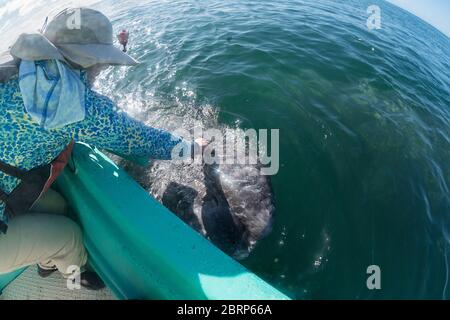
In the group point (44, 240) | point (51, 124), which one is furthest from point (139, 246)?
point (51, 124)

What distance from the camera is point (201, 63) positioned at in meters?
7.86

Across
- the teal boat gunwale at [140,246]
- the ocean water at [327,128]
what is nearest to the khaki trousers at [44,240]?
the teal boat gunwale at [140,246]

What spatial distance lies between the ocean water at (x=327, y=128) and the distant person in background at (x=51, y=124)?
206 cm

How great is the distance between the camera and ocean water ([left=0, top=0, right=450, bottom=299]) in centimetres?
404

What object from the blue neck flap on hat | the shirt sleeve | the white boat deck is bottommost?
the white boat deck

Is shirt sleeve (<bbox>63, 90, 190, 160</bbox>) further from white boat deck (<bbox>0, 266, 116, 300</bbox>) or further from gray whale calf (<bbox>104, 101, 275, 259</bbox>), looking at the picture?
white boat deck (<bbox>0, 266, 116, 300</bbox>)

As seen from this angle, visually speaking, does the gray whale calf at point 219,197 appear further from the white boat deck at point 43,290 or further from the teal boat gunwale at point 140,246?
the white boat deck at point 43,290

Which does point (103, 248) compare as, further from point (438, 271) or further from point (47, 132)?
point (438, 271)

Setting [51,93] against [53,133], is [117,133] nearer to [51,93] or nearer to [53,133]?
[53,133]

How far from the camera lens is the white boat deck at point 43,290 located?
335 centimetres

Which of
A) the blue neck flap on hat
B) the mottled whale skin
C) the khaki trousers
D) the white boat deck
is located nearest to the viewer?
the blue neck flap on hat

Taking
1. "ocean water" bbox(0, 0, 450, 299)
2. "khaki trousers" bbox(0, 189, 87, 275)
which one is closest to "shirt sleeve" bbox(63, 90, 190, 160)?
"khaki trousers" bbox(0, 189, 87, 275)

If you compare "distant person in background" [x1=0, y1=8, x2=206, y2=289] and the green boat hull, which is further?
the green boat hull

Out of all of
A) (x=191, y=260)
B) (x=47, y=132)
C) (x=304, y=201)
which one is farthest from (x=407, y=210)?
(x=47, y=132)
